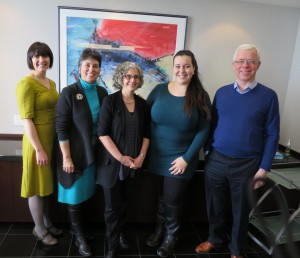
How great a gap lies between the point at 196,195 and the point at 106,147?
985mm

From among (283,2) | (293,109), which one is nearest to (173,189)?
(293,109)

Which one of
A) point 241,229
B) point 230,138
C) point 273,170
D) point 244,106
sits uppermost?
point 244,106

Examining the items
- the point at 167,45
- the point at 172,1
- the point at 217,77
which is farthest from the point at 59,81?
the point at 217,77

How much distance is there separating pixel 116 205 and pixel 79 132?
1.76 ft

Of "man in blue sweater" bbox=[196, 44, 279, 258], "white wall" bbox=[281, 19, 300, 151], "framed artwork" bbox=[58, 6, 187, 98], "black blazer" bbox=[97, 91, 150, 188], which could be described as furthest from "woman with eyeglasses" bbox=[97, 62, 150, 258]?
"white wall" bbox=[281, 19, 300, 151]

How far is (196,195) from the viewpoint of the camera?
217 cm

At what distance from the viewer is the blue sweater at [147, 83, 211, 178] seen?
1.64 meters

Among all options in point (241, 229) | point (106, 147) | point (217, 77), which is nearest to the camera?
point (106, 147)

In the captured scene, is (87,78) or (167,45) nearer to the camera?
(87,78)

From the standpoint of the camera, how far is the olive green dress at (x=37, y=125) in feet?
5.24

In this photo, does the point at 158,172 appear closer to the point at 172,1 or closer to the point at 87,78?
the point at 87,78

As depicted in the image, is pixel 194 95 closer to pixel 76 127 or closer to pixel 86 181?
pixel 76 127

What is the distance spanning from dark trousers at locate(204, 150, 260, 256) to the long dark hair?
0.35 metres

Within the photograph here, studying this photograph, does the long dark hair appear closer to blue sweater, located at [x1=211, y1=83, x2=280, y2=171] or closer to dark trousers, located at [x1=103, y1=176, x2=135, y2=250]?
blue sweater, located at [x1=211, y1=83, x2=280, y2=171]
